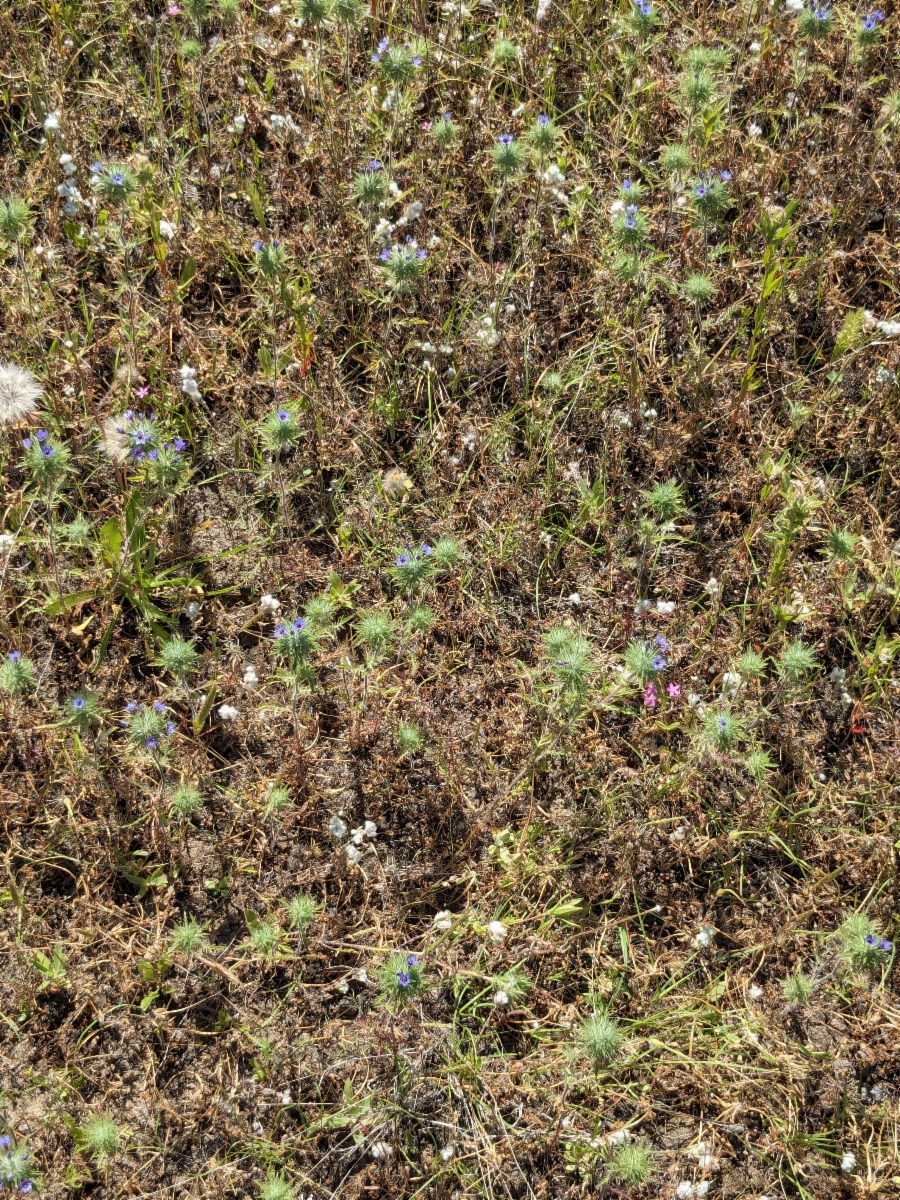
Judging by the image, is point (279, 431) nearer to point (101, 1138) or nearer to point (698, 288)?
point (698, 288)

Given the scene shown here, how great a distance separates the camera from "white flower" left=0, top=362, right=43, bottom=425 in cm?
361

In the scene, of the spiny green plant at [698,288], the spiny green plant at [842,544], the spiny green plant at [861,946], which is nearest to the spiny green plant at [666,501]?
the spiny green plant at [842,544]

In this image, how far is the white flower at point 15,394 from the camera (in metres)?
3.61

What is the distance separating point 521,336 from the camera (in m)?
3.95

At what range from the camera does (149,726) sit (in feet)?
10.6

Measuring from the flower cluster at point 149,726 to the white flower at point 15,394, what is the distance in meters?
1.00

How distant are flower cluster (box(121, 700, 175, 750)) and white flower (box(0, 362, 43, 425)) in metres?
1.00

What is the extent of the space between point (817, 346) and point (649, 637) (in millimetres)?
1213

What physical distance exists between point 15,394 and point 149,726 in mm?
1185

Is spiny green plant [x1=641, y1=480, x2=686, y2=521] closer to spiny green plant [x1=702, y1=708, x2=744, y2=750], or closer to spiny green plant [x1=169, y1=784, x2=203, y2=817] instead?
spiny green plant [x1=702, y1=708, x2=744, y2=750]

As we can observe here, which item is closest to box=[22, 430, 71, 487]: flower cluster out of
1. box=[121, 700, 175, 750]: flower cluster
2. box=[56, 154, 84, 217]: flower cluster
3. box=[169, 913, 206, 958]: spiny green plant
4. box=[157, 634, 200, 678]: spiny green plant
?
box=[157, 634, 200, 678]: spiny green plant

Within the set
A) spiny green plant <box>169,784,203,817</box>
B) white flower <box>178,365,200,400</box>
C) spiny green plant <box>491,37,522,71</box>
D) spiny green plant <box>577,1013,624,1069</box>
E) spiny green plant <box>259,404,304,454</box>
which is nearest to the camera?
spiny green plant <box>577,1013,624,1069</box>

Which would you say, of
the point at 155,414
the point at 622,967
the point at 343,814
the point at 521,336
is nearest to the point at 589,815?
the point at 622,967

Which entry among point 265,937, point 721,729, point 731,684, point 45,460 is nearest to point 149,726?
point 265,937
